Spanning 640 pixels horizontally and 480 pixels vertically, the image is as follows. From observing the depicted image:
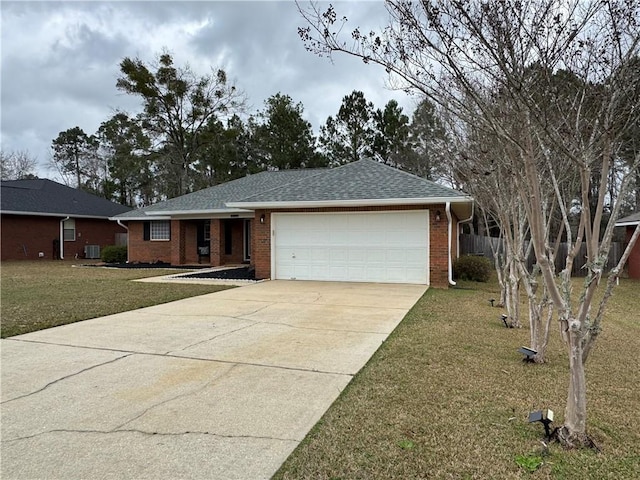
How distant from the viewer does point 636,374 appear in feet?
14.8

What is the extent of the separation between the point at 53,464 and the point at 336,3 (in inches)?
155

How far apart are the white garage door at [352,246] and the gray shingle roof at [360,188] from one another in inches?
22.4

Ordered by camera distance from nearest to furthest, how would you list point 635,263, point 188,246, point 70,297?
point 70,297
point 635,263
point 188,246

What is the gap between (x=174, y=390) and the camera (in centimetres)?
385

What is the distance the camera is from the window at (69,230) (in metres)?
23.5

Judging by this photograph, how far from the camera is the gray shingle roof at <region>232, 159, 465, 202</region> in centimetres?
1156

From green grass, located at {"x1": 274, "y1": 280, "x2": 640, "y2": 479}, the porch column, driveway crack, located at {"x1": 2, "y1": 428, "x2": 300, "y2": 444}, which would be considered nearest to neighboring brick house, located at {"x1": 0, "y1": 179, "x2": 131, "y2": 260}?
the porch column

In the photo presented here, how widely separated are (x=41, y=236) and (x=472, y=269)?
21621mm

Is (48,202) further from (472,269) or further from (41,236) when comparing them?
(472,269)

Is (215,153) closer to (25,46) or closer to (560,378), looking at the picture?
(25,46)

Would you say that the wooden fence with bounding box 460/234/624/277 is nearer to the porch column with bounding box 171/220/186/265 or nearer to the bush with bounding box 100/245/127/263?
the porch column with bounding box 171/220/186/265

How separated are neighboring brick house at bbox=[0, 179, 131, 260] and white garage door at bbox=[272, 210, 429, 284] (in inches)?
634

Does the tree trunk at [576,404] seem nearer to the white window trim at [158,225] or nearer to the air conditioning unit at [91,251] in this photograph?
the white window trim at [158,225]

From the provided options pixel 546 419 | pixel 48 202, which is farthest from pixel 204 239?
pixel 546 419
